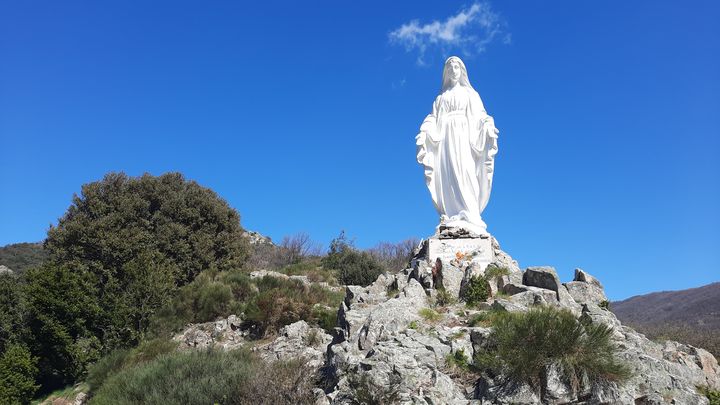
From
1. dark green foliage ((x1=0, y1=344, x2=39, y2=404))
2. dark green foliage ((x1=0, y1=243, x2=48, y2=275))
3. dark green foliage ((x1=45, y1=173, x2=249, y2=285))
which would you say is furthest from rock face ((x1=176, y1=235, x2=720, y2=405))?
dark green foliage ((x1=0, y1=243, x2=48, y2=275))

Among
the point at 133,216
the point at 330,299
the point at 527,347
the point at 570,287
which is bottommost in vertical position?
the point at 527,347

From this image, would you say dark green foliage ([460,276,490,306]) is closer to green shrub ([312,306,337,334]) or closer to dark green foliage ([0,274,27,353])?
green shrub ([312,306,337,334])

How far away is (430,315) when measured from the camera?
33.0 feet

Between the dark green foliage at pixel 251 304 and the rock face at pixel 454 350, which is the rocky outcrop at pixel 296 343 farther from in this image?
the dark green foliage at pixel 251 304

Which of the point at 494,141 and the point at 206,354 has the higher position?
the point at 494,141

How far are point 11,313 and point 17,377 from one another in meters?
5.32

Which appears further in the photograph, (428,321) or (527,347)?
(428,321)

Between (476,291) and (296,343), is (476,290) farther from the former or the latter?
(296,343)

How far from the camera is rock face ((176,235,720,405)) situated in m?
7.57

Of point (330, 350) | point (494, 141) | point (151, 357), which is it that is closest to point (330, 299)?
point (151, 357)

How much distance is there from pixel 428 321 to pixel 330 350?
1796 millimetres

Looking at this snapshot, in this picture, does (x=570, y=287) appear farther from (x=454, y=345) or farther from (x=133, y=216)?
(x=133, y=216)

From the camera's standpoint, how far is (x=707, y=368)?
10172 mm

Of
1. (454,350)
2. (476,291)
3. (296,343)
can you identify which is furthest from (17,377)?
(454,350)
